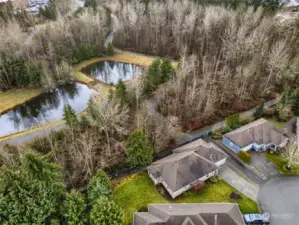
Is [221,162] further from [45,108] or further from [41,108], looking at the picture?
[41,108]

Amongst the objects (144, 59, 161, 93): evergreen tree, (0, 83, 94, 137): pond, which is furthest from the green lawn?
(0, 83, 94, 137): pond

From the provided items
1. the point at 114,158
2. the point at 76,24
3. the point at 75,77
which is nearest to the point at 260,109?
the point at 114,158

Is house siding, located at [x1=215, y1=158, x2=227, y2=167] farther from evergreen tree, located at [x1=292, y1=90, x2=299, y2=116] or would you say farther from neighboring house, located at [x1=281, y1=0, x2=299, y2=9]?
neighboring house, located at [x1=281, y1=0, x2=299, y2=9]

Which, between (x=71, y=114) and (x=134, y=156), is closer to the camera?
(x=134, y=156)

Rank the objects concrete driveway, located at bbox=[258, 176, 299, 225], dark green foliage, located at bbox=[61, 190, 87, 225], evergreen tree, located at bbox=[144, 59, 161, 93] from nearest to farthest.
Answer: dark green foliage, located at bbox=[61, 190, 87, 225] < concrete driveway, located at bbox=[258, 176, 299, 225] < evergreen tree, located at bbox=[144, 59, 161, 93]

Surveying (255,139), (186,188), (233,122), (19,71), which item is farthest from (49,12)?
(255,139)

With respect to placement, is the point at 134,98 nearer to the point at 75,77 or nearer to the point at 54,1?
the point at 75,77

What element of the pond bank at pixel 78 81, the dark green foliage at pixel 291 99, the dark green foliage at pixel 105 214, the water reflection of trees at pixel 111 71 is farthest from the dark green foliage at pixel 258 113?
the water reflection of trees at pixel 111 71
